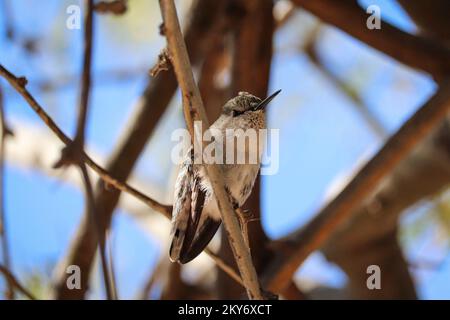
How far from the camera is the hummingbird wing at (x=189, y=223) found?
251cm

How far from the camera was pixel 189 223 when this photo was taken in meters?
2.55

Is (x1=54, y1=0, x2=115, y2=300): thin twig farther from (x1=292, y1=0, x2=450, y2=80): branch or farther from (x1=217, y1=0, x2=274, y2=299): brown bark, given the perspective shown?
(x1=292, y1=0, x2=450, y2=80): branch

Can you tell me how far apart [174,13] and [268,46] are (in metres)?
1.86

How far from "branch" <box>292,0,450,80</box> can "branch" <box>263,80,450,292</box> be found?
290 mm

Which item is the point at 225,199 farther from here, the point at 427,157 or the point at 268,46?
the point at 427,157

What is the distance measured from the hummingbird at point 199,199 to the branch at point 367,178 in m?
0.64

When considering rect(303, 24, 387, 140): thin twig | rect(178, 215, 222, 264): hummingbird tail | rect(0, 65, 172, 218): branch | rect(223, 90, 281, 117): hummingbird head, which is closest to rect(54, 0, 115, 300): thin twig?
rect(0, 65, 172, 218): branch

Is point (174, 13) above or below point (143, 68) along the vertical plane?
below

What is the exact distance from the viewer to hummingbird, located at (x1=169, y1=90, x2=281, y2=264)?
2.51 meters

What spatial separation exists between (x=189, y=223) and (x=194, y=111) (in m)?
0.79

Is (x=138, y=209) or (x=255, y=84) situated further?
(x=138, y=209)

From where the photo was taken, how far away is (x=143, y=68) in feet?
17.5

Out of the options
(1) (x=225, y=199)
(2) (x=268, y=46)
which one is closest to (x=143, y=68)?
(2) (x=268, y=46)

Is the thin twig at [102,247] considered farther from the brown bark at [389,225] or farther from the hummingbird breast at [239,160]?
the brown bark at [389,225]
